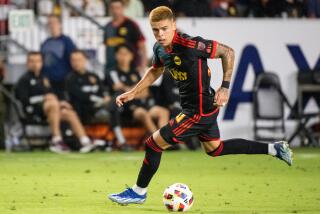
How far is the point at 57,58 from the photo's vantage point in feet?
60.4

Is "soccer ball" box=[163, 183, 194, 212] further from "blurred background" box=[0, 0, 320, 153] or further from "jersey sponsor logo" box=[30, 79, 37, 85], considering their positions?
"jersey sponsor logo" box=[30, 79, 37, 85]

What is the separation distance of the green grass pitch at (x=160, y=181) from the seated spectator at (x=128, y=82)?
0.93 meters

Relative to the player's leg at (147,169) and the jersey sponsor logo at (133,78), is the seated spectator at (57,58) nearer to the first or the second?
the jersey sponsor logo at (133,78)

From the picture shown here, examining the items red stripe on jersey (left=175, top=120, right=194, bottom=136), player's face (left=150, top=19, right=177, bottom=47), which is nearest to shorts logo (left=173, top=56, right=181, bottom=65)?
player's face (left=150, top=19, right=177, bottom=47)

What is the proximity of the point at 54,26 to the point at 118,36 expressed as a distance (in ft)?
4.56

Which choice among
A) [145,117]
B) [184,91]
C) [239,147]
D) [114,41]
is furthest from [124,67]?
[184,91]

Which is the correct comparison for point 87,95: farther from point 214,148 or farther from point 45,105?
point 214,148

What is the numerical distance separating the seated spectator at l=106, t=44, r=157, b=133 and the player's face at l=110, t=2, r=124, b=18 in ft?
2.17

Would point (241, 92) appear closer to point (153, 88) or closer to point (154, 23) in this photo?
point (153, 88)

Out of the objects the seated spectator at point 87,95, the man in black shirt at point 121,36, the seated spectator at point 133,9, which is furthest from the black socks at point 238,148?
the seated spectator at point 133,9

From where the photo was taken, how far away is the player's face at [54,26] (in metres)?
18.0

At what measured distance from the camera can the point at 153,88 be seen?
18828 mm

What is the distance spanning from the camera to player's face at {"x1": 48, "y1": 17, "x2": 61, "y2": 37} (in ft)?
59.1

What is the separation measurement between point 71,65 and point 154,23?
32.0 ft
